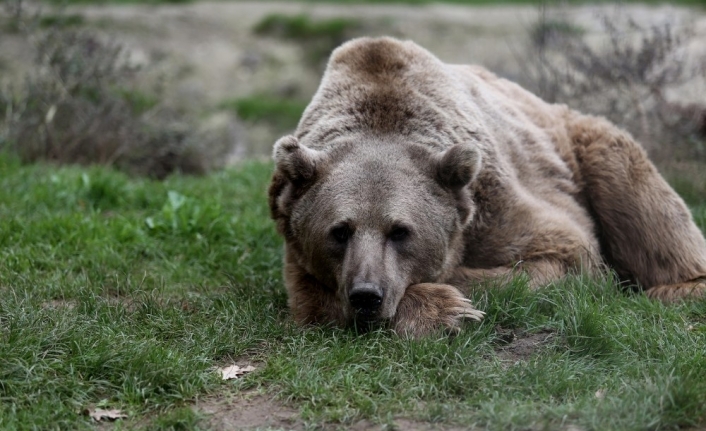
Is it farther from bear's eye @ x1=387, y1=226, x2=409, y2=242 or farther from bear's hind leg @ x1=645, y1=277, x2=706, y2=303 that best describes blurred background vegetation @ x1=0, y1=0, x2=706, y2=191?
bear's eye @ x1=387, y1=226, x2=409, y2=242

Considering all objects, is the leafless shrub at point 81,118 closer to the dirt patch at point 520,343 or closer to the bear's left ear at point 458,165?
the bear's left ear at point 458,165

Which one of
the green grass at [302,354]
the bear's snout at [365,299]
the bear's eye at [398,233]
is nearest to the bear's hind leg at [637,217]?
the green grass at [302,354]

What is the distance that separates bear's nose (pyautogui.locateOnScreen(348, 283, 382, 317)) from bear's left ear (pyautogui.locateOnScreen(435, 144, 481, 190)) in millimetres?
994

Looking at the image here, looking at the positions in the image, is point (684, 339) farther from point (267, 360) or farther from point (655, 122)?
point (655, 122)

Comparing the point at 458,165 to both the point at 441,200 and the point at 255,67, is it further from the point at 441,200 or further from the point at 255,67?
the point at 255,67

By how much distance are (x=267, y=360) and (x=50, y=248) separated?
2.63 meters

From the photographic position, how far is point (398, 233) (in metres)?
5.33

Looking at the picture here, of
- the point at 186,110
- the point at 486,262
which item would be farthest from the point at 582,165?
the point at 186,110

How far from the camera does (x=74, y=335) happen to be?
482cm

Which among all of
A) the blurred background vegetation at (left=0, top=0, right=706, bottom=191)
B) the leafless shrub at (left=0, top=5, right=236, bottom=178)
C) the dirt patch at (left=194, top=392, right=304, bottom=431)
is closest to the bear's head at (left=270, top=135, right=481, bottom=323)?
the dirt patch at (left=194, top=392, right=304, bottom=431)

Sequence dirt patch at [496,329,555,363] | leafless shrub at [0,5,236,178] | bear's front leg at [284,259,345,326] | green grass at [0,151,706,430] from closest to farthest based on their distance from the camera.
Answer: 1. green grass at [0,151,706,430]
2. dirt patch at [496,329,555,363]
3. bear's front leg at [284,259,345,326]
4. leafless shrub at [0,5,236,178]

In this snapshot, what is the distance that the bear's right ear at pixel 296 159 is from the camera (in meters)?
5.53

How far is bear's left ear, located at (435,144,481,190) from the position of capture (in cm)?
548

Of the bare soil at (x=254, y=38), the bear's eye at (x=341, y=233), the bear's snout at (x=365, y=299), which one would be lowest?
the bare soil at (x=254, y=38)
